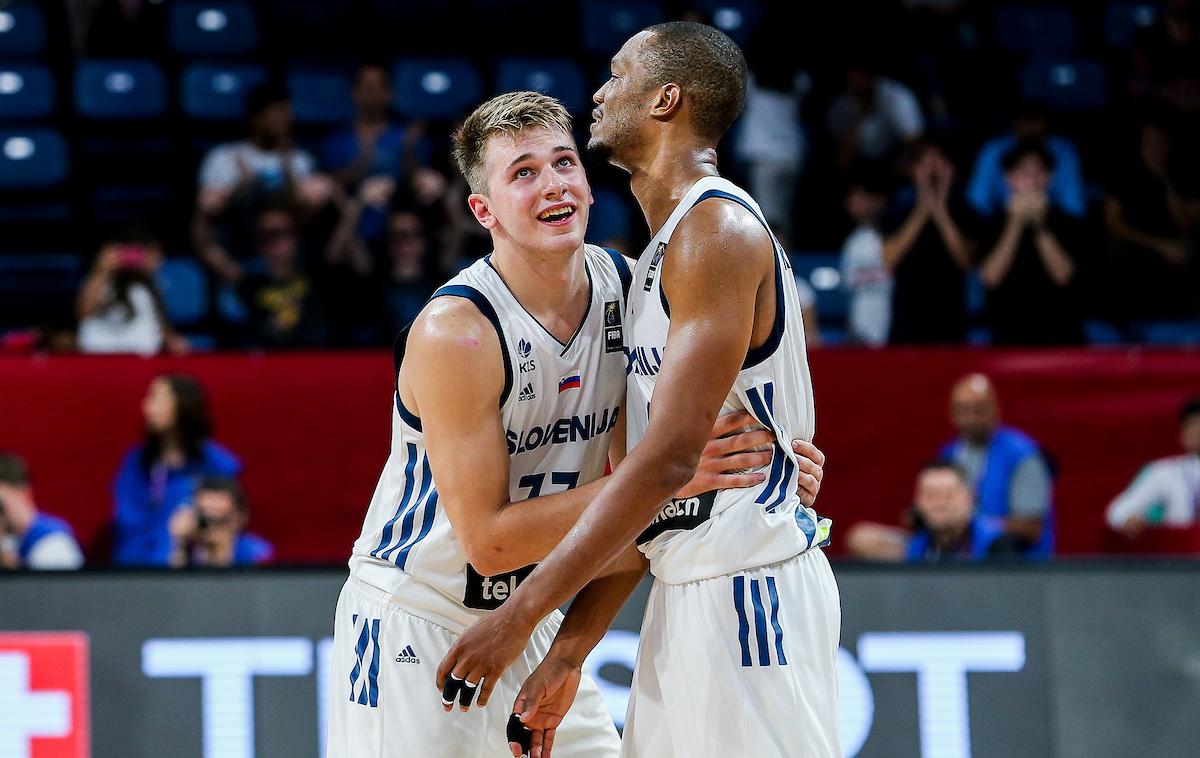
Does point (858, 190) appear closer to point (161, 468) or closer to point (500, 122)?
point (161, 468)

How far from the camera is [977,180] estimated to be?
1088 cm

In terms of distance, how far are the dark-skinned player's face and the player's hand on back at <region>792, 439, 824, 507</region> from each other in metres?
0.85

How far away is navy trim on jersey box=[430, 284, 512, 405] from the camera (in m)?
→ 4.01

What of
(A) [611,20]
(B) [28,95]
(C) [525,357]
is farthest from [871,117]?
(C) [525,357]

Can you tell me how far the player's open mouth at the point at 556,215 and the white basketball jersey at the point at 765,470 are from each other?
25 cm

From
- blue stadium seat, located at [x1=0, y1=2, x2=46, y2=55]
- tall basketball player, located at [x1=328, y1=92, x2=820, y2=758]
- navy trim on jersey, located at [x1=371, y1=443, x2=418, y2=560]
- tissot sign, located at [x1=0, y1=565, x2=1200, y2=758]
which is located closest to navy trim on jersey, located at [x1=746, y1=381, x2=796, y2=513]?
tall basketball player, located at [x1=328, y1=92, x2=820, y2=758]

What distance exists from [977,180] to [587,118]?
8.81ft

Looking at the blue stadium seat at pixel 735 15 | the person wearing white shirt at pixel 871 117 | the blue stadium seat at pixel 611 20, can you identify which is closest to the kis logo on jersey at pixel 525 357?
the person wearing white shirt at pixel 871 117

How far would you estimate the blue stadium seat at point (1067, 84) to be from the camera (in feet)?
40.3

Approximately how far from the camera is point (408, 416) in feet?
13.6

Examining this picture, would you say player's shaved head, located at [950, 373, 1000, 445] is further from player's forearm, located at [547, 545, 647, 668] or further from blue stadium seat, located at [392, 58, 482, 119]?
blue stadium seat, located at [392, 58, 482, 119]

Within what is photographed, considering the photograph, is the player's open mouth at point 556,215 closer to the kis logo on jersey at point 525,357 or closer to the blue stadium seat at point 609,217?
the kis logo on jersey at point 525,357

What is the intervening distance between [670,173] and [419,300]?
564 cm

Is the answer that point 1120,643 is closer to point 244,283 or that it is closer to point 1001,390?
point 1001,390
